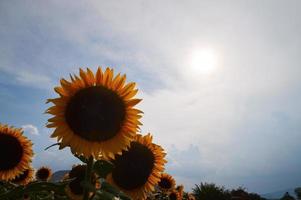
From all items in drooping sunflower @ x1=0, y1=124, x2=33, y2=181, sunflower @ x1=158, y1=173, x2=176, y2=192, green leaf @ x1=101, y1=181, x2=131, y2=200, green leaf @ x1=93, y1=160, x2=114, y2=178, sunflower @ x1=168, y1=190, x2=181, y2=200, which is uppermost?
sunflower @ x1=158, y1=173, x2=176, y2=192

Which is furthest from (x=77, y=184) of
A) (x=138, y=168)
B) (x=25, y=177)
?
(x=25, y=177)

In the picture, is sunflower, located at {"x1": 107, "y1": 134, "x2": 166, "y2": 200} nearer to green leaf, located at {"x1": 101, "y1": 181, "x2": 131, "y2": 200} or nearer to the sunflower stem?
the sunflower stem

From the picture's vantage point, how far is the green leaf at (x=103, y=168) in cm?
406

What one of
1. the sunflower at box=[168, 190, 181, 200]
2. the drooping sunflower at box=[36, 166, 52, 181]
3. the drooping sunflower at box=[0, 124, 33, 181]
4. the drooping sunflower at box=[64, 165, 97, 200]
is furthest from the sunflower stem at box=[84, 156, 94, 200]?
the drooping sunflower at box=[36, 166, 52, 181]

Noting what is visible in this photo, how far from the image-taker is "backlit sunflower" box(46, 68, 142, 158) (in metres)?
4.95

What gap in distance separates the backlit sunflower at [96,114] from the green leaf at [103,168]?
1.95ft

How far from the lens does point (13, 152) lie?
919 centimetres

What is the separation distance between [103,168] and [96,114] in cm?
109

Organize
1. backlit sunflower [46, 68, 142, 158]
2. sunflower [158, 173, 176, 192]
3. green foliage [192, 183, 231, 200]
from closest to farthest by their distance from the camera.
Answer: backlit sunflower [46, 68, 142, 158], sunflower [158, 173, 176, 192], green foliage [192, 183, 231, 200]

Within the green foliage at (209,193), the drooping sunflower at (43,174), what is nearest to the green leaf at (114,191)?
the drooping sunflower at (43,174)

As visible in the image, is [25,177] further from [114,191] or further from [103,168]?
[114,191]

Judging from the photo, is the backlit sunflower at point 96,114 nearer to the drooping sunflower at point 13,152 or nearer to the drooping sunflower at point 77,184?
the drooping sunflower at point 77,184

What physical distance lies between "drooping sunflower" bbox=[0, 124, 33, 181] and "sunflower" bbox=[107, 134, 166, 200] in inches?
156

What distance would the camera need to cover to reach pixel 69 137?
4.88m
